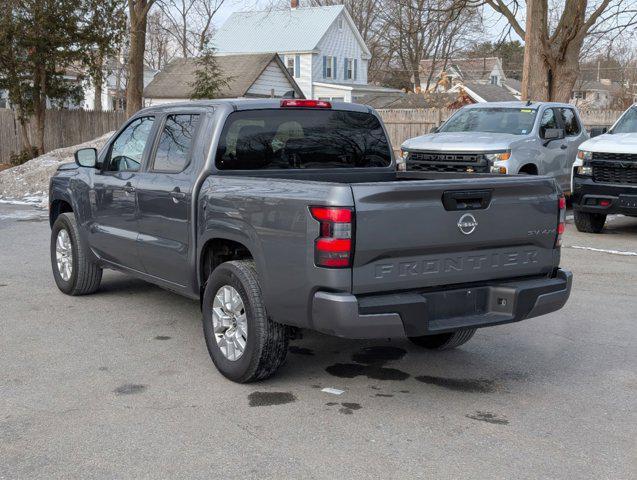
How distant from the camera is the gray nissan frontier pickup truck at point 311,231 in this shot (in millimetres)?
4660

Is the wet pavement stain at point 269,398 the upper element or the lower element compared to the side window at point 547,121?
lower

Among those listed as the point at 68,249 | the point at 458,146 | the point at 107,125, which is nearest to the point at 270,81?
the point at 107,125

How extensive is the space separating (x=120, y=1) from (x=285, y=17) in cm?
3152

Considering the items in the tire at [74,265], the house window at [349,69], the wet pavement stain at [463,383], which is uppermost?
the house window at [349,69]

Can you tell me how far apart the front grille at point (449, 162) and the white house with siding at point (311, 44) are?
3786cm

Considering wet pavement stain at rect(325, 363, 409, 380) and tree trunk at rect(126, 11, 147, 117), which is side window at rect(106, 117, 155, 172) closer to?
wet pavement stain at rect(325, 363, 409, 380)

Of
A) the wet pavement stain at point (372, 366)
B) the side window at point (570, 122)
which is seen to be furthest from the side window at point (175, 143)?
the side window at point (570, 122)

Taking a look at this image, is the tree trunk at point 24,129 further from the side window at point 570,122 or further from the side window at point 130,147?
the side window at point 130,147

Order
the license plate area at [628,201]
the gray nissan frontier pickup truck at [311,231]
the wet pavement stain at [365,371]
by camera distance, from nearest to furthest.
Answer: the gray nissan frontier pickup truck at [311,231] → the wet pavement stain at [365,371] → the license plate area at [628,201]

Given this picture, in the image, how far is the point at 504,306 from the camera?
511 cm

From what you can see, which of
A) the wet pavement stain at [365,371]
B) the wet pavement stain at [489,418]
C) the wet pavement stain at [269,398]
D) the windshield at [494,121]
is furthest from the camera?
the windshield at [494,121]

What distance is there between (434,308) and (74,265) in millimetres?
4233

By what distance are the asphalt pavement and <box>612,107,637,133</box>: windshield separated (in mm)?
6352

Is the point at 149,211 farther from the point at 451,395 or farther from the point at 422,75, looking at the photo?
the point at 422,75
